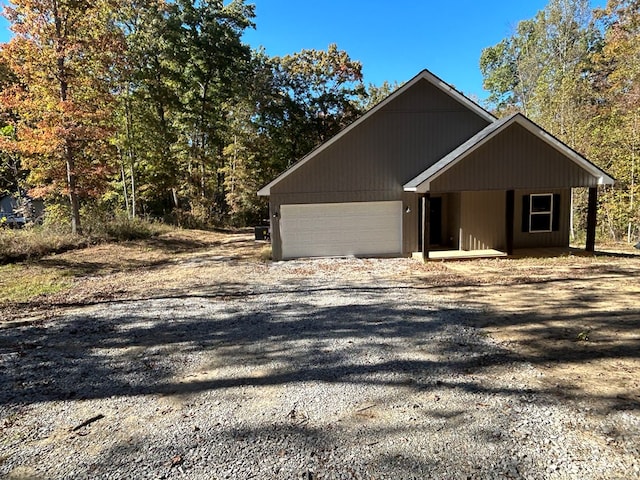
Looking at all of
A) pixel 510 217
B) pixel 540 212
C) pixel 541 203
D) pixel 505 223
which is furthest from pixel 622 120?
pixel 510 217

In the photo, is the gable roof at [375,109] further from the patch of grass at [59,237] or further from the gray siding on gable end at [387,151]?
the patch of grass at [59,237]

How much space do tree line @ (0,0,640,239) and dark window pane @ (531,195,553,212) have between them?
5.88 metres

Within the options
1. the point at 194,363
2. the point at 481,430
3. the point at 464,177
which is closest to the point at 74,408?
the point at 194,363

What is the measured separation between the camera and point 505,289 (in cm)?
848

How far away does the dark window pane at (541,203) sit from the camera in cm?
1376

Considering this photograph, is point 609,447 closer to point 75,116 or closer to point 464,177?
point 464,177

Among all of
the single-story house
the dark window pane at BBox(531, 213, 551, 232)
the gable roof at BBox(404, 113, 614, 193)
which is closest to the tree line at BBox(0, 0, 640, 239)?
the gable roof at BBox(404, 113, 614, 193)

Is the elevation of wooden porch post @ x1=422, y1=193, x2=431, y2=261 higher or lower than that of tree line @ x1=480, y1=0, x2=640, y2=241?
lower

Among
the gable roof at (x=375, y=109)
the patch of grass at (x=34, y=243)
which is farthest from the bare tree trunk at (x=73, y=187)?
the gable roof at (x=375, y=109)

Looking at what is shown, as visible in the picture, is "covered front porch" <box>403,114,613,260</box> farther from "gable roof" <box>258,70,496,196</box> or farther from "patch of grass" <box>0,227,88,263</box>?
"patch of grass" <box>0,227,88,263</box>

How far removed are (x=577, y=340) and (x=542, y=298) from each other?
2.40 m

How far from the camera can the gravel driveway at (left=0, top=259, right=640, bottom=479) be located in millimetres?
2895

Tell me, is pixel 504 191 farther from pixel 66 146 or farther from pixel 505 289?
pixel 66 146

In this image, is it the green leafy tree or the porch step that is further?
the green leafy tree
